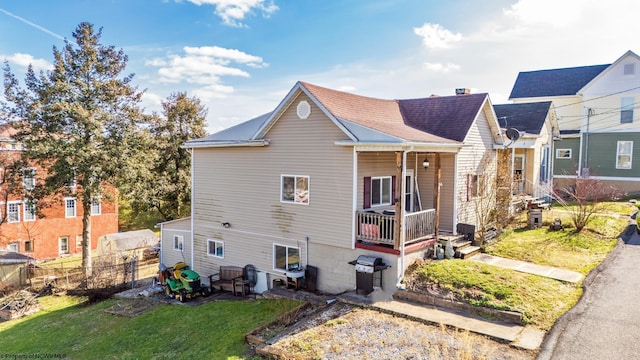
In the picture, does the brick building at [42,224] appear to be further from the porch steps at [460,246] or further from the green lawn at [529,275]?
the green lawn at [529,275]

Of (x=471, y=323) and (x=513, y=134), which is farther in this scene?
(x=513, y=134)

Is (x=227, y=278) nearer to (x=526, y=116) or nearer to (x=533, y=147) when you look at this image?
(x=533, y=147)

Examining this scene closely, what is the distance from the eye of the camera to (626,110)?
25.5 meters

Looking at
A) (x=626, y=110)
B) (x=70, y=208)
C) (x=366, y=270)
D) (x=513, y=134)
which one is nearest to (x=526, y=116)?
(x=513, y=134)

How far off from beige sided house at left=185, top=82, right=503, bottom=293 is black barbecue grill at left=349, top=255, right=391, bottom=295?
32 cm

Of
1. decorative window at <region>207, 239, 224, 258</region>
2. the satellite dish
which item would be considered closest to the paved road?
the satellite dish

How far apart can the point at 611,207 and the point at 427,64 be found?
1260 centimetres

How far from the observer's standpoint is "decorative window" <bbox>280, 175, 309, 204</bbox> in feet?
44.0

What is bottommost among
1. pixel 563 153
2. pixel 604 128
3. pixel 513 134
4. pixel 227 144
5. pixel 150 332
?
pixel 150 332

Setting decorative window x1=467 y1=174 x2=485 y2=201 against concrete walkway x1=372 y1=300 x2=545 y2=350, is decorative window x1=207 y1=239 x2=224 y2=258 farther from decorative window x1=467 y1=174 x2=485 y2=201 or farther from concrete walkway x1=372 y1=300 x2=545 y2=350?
decorative window x1=467 y1=174 x2=485 y2=201

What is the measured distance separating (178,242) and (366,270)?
1084 cm

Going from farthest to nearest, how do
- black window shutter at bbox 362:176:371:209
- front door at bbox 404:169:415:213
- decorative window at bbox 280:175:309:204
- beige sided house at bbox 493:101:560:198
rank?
1. beige sided house at bbox 493:101:560:198
2. front door at bbox 404:169:415:213
3. decorative window at bbox 280:175:309:204
4. black window shutter at bbox 362:176:371:209

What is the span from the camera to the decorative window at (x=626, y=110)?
25375mm

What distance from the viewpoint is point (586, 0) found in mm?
13117
